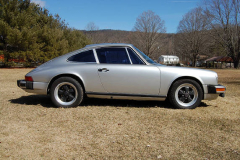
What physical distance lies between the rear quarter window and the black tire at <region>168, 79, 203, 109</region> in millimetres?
1998

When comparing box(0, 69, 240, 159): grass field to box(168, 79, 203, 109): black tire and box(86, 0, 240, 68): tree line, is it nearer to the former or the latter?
box(168, 79, 203, 109): black tire

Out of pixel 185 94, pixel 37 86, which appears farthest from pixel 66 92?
pixel 185 94

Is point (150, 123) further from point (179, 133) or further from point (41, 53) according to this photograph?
point (41, 53)

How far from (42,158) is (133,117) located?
79.1 inches

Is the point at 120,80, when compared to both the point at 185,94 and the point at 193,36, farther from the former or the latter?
the point at 193,36

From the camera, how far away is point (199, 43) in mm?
50875

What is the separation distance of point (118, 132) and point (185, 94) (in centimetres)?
210

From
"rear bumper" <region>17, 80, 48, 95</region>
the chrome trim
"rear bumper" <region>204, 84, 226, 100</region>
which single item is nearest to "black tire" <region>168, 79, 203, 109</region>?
"rear bumper" <region>204, 84, 226, 100</region>

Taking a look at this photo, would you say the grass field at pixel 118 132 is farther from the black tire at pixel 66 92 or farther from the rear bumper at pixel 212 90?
the rear bumper at pixel 212 90

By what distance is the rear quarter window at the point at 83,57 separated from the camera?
474cm

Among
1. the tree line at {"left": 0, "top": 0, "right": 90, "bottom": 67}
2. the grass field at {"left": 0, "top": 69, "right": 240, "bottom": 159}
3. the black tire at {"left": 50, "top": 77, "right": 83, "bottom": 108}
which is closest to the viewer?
the grass field at {"left": 0, "top": 69, "right": 240, "bottom": 159}

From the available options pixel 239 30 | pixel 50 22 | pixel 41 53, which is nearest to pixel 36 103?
pixel 41 53

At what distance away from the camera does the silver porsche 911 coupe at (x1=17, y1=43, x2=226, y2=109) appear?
450 centimetres

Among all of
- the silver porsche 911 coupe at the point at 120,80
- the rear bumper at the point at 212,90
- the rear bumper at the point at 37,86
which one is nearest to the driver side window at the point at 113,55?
the silver porsche 911 coupe at the point at 120,80
